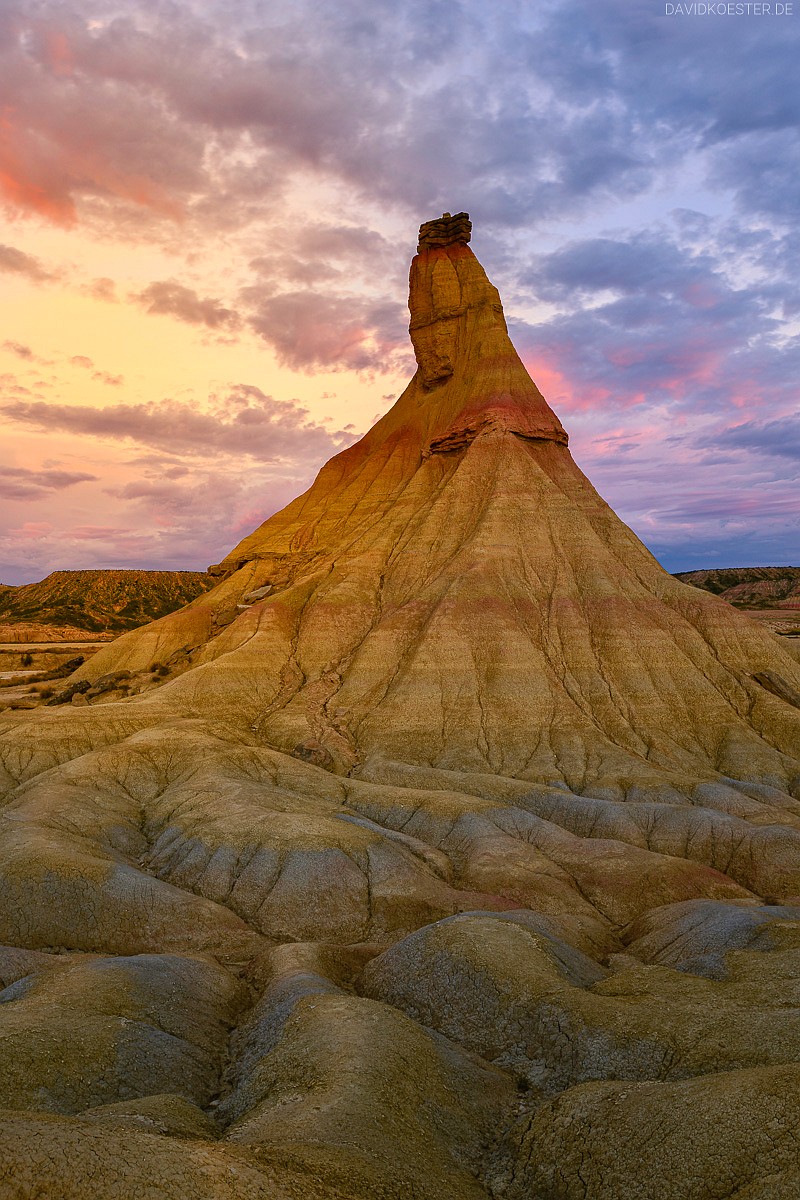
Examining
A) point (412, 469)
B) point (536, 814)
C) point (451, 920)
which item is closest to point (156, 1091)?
point (451, 920)

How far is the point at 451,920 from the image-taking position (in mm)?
31922

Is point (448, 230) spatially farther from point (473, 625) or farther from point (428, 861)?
point (428, 861)

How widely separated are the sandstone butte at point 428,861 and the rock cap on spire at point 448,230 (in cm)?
39

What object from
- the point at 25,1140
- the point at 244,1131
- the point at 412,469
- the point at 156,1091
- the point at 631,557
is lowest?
the point at 156,1091

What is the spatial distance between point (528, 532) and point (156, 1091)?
7005 cm

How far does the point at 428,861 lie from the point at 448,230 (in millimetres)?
90759

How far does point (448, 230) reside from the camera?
108750 millimetres

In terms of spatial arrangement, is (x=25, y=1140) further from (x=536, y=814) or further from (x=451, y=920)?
(x=536, y=814)

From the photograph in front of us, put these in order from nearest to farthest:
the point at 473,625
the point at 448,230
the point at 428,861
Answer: the point at 428,861 < the point at 473,625 < the point at 448,230

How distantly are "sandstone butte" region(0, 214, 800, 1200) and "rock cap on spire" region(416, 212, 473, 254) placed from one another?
389 millimetres

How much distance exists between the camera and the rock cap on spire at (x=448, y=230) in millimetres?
108188

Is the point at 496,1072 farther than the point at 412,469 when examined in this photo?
No

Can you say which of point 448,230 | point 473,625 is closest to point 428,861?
point 473,625

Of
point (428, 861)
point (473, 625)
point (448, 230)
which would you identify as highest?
point (448, 230)
